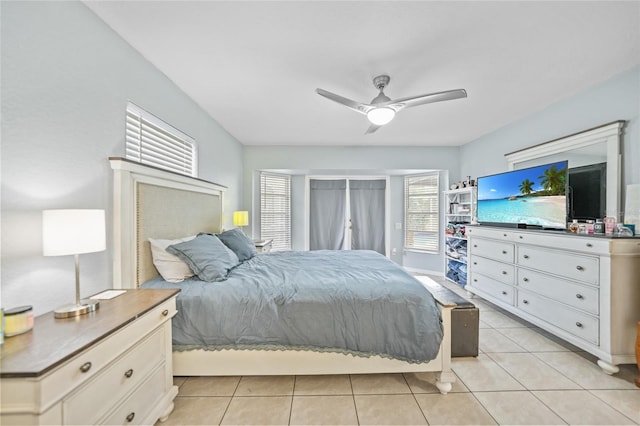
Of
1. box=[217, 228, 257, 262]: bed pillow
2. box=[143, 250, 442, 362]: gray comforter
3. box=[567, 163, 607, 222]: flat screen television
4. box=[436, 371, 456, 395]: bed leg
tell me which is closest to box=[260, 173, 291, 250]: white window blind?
box=[217, 228, 257, 262]: bed pillow

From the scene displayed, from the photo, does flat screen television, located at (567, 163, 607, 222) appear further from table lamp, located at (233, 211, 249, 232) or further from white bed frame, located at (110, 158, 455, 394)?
table lamp, located at (233, 211, 249, 232)

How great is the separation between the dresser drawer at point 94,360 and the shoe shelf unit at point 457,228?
430cm

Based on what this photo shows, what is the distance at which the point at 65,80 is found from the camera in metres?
1.46

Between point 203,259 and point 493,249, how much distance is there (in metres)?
3.32

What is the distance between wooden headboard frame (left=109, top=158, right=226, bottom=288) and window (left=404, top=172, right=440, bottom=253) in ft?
13.8

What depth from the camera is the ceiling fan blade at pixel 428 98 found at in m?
2.01

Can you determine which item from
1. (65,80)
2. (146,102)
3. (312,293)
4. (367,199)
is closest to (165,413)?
(312,293)

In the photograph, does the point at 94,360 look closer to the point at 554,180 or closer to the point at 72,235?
the point at 72,235

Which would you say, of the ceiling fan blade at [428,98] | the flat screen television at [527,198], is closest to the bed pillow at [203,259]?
the ceiling fan blade at [428,98]

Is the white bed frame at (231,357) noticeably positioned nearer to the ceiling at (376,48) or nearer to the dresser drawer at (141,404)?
the dresser drawer at (141,404)

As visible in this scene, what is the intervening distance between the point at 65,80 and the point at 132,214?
89 centimetres

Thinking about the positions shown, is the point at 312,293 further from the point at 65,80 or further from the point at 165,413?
the point at 65,80

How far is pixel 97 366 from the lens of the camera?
1.03 metres

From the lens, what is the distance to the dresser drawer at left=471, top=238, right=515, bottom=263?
9.54 ft
